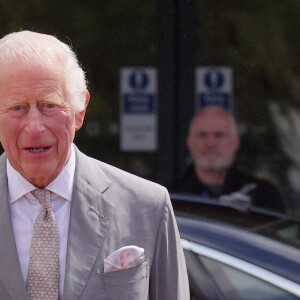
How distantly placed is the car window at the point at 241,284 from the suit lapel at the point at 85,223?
3.86 ft

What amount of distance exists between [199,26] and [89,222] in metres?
5.44

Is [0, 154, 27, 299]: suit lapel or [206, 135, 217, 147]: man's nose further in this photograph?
[206, 135, 217, 147]: man's nose

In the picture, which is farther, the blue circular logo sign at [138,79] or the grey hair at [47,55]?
the blue circular logo sign at [138,79]

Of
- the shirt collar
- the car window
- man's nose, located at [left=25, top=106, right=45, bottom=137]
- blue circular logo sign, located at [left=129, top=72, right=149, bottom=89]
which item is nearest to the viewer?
man's nose, located at [left=25, top=106, right=45, bottom=137]

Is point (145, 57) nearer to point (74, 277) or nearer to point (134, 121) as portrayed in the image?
point (134, 121)

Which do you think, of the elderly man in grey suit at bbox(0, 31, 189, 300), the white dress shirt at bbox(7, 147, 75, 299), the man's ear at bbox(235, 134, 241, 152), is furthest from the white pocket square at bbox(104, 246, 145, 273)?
the man's ear at bbox(235, 134, 241, 152)

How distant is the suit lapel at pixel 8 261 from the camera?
8.00ft

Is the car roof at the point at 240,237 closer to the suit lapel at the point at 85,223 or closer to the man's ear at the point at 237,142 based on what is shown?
the suit lapel at the point at 85,223

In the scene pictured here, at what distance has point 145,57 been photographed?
25.9ft

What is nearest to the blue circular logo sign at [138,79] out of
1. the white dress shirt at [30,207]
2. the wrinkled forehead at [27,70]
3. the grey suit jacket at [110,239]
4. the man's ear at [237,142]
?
the man's ear at [237,142]

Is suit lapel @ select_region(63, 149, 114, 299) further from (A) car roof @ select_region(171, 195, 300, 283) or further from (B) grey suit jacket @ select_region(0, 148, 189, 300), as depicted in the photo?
(A) car roof @ select_region(171, 195, 300, 283)

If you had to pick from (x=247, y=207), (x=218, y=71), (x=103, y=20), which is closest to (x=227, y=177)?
(x=218, y=71)

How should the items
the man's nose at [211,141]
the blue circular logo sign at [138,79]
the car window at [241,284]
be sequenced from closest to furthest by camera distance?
the car window at [241,284] < the man's nose at [211,141] < the blue circular logo sign at [138,79]

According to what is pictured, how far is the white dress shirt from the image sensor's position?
8.23 feet
